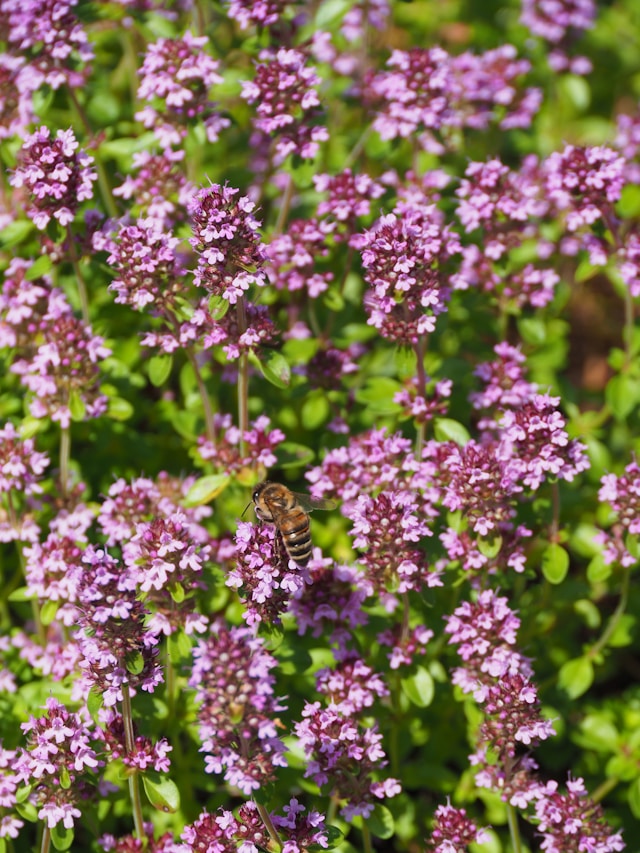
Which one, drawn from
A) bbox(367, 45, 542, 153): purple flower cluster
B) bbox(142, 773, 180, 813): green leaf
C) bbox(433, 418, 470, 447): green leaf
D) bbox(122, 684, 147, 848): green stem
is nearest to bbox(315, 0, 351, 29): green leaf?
bbox(367, 45, 542, 153): purple flower cluster

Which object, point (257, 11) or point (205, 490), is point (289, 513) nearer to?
point (205, 490)

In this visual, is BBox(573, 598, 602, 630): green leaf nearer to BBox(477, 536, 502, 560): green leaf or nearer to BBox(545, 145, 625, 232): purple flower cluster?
BBox(477, 536, 502, 560): green leaf

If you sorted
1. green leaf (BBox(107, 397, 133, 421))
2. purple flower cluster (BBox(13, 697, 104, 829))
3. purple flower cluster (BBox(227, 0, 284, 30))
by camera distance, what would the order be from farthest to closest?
purple flower cluster (BBox(227, 0, 284, 30)) < green leaf (BBox(107, 397, 133, 421)) < purple flower cluster (BBox(13, 697, 104, 829))

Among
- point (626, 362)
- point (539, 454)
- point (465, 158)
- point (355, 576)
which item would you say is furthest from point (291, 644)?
point (465, 158)

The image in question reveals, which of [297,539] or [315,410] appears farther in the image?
[315,410]

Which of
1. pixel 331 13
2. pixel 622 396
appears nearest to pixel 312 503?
pixel 622 396

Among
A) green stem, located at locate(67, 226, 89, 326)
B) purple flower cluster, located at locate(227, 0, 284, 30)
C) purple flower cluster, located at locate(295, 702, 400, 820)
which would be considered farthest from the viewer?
purple flower cluster, located at locate(227, 0, 284, 30)
